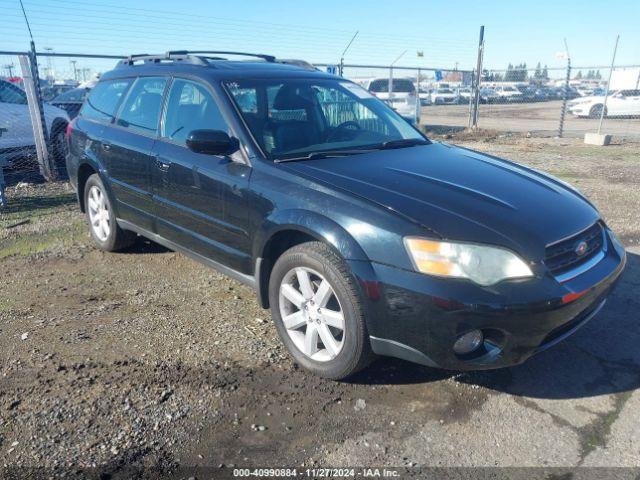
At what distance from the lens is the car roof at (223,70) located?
12.9 ft

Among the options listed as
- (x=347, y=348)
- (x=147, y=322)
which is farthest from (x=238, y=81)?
(x=347, y=348)

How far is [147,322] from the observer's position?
3928 mm

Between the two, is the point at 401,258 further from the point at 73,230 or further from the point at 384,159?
the point at 73,230

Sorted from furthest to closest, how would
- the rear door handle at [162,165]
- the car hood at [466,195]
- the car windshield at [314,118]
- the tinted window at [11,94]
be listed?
the tinted window at [11,94], the rear door handle at [162,165], the car windshield at [314,118], the car hood at [466,195]

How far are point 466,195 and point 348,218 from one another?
2.36 ft

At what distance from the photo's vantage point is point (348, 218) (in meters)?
2.84

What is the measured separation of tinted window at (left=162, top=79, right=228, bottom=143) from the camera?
3793 mm

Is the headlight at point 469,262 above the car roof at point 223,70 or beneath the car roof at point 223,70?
beneath

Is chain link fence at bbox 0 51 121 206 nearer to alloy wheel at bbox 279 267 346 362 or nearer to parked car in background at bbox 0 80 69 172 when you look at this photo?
parked car in background at bbox 0 80 69 172

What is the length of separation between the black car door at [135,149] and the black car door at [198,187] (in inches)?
5.7

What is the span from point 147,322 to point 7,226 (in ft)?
11.6

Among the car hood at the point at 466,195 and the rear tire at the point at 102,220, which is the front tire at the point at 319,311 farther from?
the rear tire at the point at 102,220

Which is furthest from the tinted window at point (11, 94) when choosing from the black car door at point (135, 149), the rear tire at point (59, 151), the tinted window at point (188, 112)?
the tinted window at point (188, 112)

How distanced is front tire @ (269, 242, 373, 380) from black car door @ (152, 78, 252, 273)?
41 centimetres
